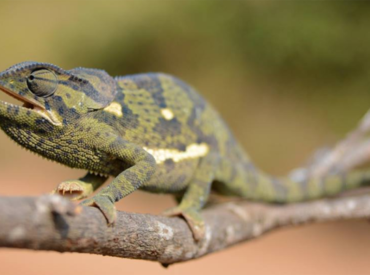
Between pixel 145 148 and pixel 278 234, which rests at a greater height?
pixel 278 234

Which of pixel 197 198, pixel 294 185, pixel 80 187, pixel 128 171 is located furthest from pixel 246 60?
pixel 128 171

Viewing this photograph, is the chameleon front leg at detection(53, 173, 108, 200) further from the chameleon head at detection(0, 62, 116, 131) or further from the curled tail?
the curled tail

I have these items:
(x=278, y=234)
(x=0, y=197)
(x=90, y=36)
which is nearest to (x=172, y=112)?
(x=0, y=197)

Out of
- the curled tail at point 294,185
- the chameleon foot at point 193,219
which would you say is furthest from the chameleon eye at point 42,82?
the curled tail at point 294,185

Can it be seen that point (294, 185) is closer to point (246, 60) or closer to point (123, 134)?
point (123, 134)

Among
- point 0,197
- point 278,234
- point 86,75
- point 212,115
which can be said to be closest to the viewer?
point 0,197

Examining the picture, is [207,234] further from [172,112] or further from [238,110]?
[238,110]
